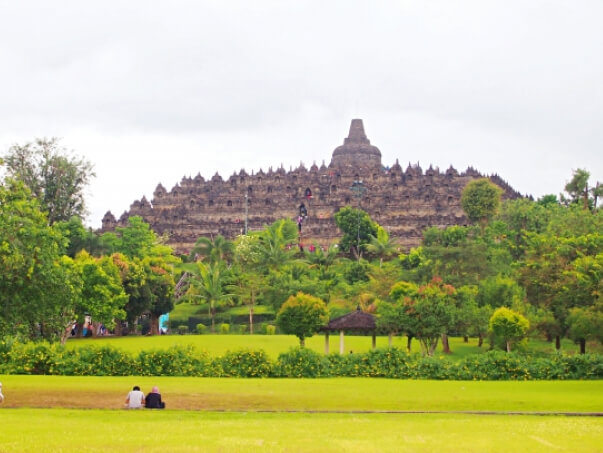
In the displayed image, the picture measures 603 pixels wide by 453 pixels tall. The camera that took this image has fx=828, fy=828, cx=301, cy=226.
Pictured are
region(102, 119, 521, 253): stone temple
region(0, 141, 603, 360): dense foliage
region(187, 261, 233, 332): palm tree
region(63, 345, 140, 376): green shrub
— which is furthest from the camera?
region(102, 119, 521, 253): stone temple

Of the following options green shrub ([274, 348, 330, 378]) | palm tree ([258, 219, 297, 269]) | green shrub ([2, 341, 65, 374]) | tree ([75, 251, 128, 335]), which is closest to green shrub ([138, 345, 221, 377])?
green shrub ([274, 348, 330, 378])

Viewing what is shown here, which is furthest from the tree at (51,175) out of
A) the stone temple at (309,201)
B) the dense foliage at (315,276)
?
the stone temple at (309,201)

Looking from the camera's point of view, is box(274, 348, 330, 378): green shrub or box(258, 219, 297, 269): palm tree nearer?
box(274, 348, 330, 378): green shrub

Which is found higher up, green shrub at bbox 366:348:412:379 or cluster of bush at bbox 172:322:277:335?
cluster of bush at bbox 172:322:277:335

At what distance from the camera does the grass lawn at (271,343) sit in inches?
1703

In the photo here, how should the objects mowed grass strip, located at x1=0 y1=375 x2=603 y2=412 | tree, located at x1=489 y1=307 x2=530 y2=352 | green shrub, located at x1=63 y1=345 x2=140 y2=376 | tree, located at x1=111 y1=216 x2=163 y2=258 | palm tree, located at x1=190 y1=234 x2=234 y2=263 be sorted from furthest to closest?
1. palm tree, located at x1=190 y1=234 x2=234 y2=263
2. tree, located at x1=111 y1=216 x2=163 y2=258
3. tree, located at x1=489 y1=307 x2=530 y2=352
4. green shrub, located at x1=63 y1=345 x2=140 y2=376
5. mowed grass strip, located at x1=0 y1=375 x2=603 y2=412

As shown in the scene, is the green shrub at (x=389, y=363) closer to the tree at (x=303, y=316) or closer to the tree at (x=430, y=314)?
the tree at (x=430, y=314)

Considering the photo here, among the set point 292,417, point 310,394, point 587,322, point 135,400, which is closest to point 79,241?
point 310,394

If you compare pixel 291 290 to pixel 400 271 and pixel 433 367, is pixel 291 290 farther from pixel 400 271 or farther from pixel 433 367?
pixel 433 367

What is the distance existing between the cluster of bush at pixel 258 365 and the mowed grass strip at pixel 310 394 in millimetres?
1510

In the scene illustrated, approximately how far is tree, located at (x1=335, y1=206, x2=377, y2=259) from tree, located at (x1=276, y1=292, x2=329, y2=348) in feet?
126

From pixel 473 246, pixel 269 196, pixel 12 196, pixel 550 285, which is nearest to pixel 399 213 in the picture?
pixel 269 196

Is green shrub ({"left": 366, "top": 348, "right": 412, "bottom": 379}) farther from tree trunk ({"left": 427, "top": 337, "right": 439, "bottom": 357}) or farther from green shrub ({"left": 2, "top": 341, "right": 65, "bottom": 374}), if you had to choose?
green shrub ({"left": 2, "top": 341, "right": 65, "bottom": 374})

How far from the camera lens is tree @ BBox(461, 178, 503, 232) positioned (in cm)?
8344
